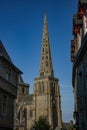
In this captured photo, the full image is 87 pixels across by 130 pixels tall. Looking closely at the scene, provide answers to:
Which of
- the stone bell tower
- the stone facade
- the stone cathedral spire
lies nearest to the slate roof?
the stone bell tower

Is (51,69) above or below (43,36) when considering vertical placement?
below

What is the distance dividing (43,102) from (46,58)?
2290cm

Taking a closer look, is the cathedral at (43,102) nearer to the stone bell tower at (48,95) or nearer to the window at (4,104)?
the stone bell tower at (48,95)

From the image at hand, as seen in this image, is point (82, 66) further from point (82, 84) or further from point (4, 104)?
point (4, 104)

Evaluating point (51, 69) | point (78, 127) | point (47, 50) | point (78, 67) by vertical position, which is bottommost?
point (78, 127)

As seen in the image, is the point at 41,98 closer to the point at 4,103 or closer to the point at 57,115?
the point at 57,115

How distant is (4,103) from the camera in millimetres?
25625

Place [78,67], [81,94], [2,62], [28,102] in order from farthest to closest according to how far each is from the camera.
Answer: [28,102]
[2,62]
[78,67]
[81,94]

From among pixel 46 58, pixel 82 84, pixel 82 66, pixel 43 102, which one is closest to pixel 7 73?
pixel 82 84

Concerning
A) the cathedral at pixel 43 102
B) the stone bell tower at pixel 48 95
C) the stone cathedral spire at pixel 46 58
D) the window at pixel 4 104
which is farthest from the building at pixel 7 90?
the stone cathedral spire at pixel 46 58

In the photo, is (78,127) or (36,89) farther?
(36,89)

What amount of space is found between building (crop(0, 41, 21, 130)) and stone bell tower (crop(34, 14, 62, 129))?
8123 cm

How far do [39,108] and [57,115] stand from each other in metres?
7.74

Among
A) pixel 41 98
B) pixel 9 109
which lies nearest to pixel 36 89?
pixel 41 98
